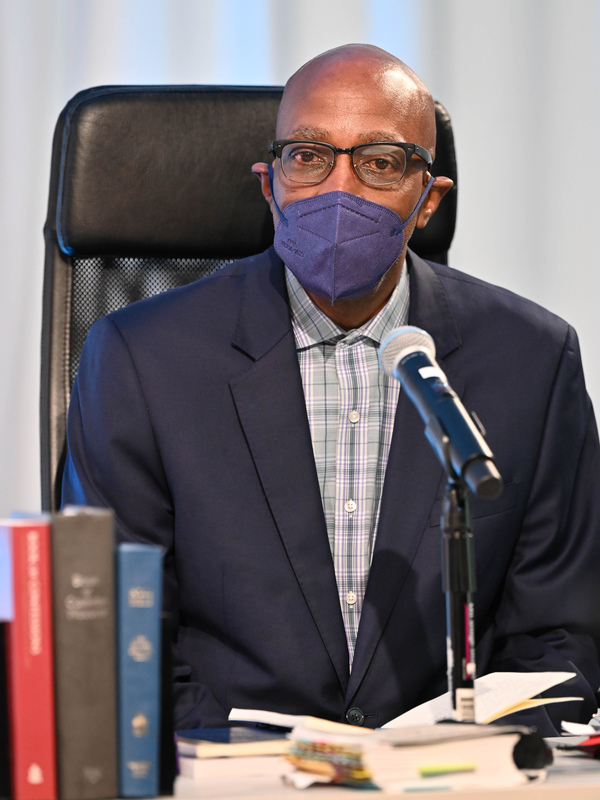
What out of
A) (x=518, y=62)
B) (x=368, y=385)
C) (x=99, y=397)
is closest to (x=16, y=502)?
(x=99, y=397)

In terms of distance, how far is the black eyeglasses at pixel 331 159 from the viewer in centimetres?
159

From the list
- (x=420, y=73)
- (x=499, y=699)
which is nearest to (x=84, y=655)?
(x=499, y=699)

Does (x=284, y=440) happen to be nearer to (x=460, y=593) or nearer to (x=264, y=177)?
(x=264, y=177)

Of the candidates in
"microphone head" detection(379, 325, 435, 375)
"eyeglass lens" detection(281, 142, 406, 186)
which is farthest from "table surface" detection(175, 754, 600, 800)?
"eyeglass lens" detection(281, 142, 406, 186)

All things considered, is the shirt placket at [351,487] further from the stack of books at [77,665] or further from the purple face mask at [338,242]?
the stack of books at [77,665]

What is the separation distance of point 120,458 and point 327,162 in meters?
0.56

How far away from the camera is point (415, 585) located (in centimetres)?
153

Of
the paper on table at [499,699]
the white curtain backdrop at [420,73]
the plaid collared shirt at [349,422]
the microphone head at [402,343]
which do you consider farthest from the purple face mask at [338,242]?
the white curtain backdrop at [420,73]

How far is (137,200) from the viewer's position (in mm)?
1729

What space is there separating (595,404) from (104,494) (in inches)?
59.1

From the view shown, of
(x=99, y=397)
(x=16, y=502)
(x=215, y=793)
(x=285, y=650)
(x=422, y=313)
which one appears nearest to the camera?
(x=215, y=793)

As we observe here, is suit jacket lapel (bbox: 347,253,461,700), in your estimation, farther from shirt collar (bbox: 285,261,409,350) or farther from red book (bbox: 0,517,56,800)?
red book (bbox: 0,517,56,800)

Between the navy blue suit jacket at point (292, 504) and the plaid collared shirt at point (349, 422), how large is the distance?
4 centimetres

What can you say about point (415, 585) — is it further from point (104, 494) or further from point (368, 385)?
point (104, 494)
